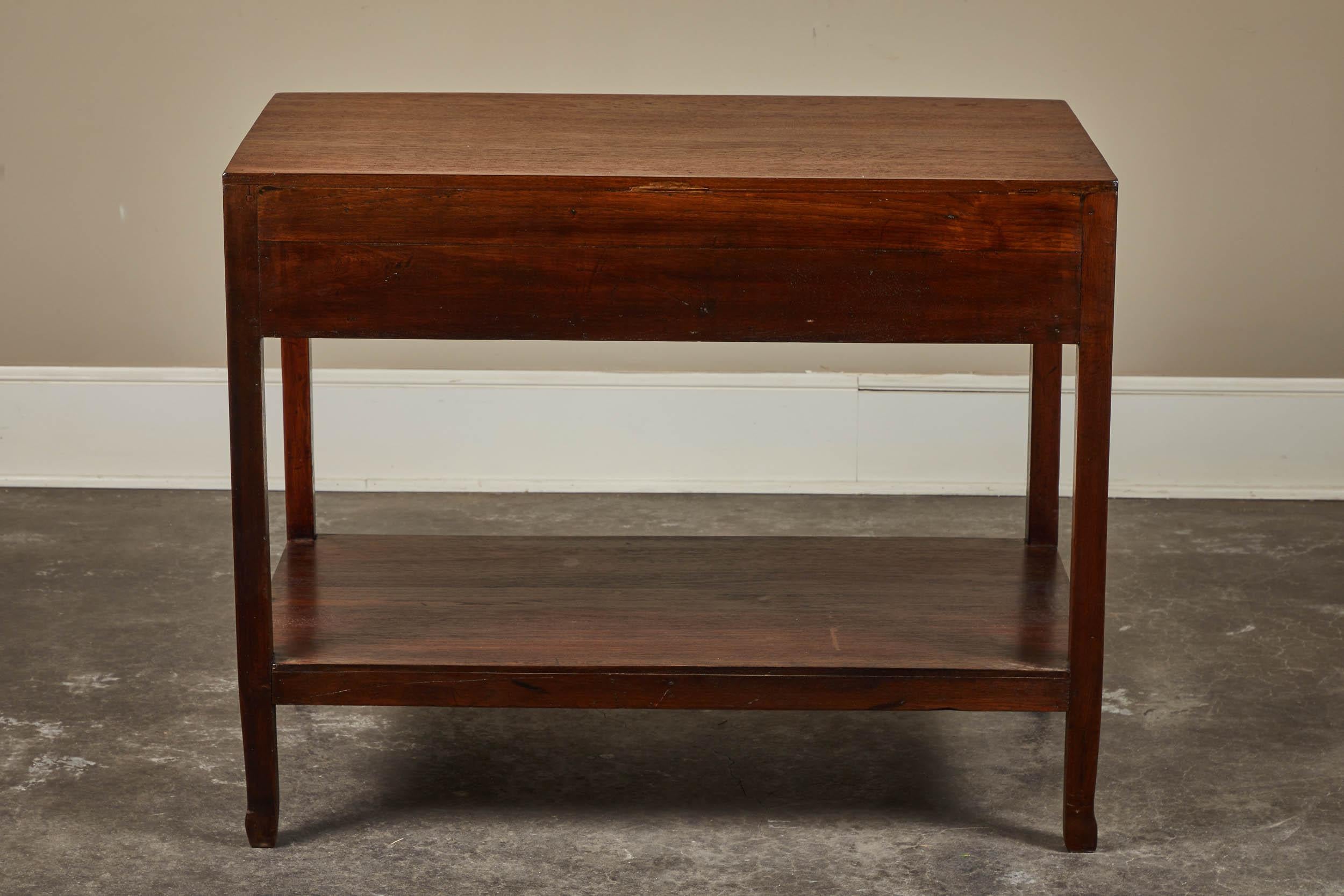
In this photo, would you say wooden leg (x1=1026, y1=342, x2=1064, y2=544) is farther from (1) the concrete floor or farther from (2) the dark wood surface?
(1) the concrete floor

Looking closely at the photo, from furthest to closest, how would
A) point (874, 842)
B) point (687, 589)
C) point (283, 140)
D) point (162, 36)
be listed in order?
point (162, 36), point (687, 589), point (874, 842), point (283, 140)

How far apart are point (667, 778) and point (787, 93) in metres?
1.77

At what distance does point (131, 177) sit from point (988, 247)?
2355mm

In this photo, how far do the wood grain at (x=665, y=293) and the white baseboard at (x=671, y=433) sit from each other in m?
1.68

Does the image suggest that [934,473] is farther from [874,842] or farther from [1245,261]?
[874,842]

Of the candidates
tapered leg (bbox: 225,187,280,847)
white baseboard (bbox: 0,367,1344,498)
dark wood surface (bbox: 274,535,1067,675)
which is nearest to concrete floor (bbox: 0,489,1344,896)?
tapered leg (bbox: 225,187,280,847)

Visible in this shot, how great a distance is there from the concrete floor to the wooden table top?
2.58 feet

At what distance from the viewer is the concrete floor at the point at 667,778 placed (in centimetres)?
183

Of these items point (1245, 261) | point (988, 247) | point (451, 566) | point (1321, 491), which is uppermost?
point (988, 247)

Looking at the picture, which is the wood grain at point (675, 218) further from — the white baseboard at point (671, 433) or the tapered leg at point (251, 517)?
the white baseboard at point (671, 433)

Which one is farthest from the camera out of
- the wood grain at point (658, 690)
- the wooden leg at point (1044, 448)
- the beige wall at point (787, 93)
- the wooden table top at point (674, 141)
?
the beige wall at point (787, 93)

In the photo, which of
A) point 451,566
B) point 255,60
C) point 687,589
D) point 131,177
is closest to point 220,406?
point 131,177

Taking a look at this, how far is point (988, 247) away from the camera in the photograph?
167 cm

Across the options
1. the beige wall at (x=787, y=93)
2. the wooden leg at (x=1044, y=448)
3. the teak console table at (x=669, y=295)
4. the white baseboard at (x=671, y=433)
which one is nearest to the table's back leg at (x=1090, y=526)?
the teak console table at (x=669, y=295)
